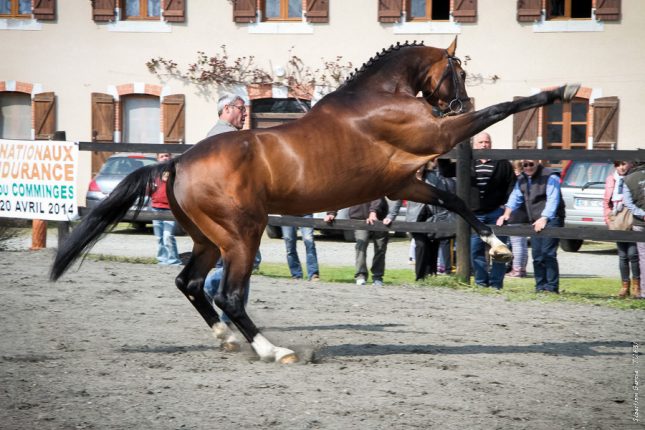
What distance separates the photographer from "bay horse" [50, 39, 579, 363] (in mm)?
7160

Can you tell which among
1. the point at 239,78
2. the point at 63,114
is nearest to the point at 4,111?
the point at 63,114

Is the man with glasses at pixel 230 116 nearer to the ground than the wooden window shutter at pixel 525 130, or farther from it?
farther from it

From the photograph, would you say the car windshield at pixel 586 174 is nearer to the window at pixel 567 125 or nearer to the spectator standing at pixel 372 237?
the window at pixel 567 125

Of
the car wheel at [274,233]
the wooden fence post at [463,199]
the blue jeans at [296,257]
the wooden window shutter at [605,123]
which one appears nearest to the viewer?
the wooden fence post at [463,199]

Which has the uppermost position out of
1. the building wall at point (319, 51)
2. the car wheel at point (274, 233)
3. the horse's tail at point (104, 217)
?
the building wall at point (319, 51)

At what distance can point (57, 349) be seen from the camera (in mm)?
7418

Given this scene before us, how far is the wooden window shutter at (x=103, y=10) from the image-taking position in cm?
2552

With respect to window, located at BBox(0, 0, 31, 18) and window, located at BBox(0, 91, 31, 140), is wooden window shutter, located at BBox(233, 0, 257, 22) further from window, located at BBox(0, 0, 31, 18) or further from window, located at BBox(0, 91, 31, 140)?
window, located at BBox(0, 91, 31, 140)

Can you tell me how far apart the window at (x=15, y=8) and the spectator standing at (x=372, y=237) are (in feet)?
55.0

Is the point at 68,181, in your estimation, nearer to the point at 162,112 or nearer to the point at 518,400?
the point at 518,400

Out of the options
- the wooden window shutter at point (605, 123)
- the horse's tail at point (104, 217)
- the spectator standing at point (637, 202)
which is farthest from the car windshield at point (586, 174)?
the horse's tail at point (104, 217)

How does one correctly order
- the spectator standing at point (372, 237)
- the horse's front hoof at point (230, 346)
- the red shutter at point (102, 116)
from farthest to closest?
the red shutter at point (102, 116)
the spectator standing at point (372, 237)
the horse's front hoof at point (230, 346)

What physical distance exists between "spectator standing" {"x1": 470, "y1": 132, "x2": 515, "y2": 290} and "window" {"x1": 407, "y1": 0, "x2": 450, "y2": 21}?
42.8 feet

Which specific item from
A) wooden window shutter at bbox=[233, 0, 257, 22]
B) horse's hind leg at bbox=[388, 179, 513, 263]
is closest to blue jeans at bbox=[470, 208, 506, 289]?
horse's hind leg at bbox=[388, 179, 513, 263]
